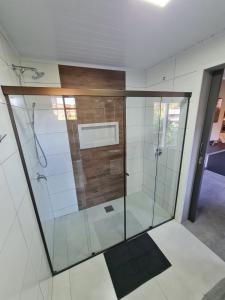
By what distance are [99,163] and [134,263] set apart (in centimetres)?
139

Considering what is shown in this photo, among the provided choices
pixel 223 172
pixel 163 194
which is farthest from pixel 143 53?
pixel 223 172

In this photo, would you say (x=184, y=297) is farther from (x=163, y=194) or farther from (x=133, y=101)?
(x=133, y=101)

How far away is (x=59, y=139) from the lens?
77.4 inches

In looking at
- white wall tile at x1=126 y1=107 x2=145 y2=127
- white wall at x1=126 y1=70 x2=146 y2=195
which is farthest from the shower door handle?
white wall tile at x1=126 y1=107 x2=145 y2=127

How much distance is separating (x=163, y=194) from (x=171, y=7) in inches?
88.4

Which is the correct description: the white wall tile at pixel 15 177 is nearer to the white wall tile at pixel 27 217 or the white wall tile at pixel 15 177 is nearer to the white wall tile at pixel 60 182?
the white wall tile at pixel 27 217

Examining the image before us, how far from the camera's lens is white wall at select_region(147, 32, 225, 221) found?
1.35 m

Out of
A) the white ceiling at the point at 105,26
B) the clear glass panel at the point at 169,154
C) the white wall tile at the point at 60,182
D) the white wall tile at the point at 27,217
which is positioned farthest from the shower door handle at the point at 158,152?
the white wall tile at the point at 27,217

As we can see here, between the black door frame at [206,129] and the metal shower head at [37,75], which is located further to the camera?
the metal shower head at [37,75]

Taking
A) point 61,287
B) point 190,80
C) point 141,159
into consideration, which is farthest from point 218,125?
point 61,287

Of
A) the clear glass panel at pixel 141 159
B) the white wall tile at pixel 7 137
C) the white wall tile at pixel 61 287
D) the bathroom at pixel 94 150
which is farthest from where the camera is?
the clear glass panel at pixel 141 159

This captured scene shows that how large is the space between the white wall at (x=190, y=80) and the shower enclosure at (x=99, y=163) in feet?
0.39

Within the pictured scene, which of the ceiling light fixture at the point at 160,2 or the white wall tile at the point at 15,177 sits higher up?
the ceiling light fixture at the point at 160,2

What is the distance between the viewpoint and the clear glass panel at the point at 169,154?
183 centimetres
